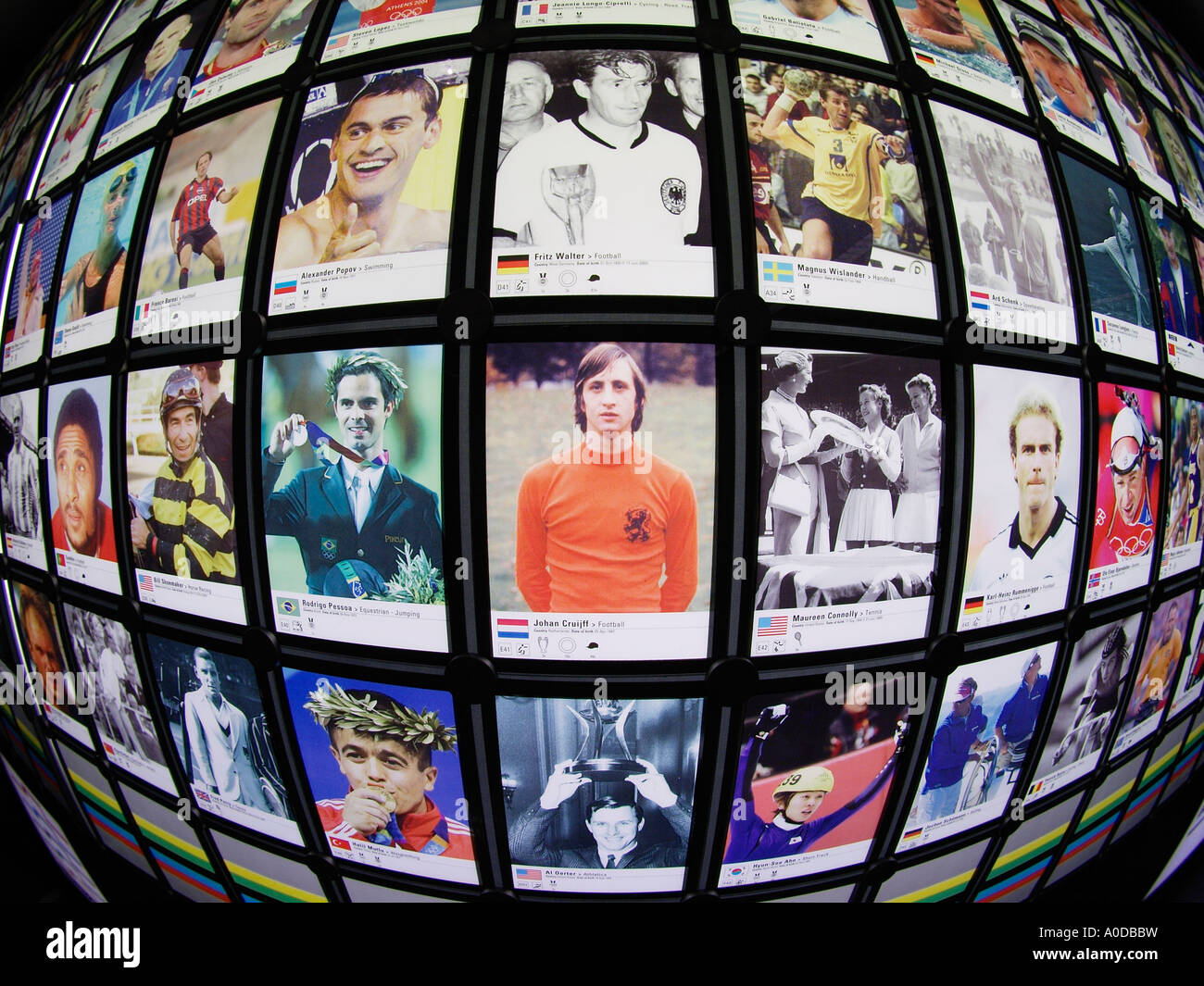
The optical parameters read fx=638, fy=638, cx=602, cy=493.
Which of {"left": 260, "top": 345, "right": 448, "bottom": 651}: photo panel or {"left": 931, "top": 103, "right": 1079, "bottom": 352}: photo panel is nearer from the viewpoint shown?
{"left": 260, "top": 345, "right": 448, "bottom": 651}: photo panel

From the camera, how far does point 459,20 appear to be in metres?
2.01

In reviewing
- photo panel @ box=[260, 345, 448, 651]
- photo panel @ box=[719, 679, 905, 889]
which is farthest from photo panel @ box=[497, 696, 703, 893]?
photo panel @ box=[260, 345, 448, 651]

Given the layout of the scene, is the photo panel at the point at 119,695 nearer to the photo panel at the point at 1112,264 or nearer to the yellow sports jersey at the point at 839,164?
the yellow sports jersey at the point at 839,164

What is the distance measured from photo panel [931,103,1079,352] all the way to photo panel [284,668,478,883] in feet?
6.83

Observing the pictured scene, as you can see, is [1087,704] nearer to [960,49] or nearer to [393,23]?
[960,49]

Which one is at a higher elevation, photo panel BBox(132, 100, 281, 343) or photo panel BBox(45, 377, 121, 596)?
photo panel BBox(132, 100, 281, 343)

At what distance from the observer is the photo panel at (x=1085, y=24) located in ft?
8.23

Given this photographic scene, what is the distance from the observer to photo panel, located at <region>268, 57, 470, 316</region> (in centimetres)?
184

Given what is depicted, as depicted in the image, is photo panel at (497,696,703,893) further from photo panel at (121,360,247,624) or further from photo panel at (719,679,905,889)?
photo panel at (121,360,247,624)

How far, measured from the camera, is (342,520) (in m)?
1.86

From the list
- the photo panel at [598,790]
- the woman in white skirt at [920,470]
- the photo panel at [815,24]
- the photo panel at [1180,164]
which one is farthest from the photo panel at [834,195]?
the photo panel at [1180,164]

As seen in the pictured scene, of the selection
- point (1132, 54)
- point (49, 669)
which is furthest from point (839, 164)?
point (49, 669)

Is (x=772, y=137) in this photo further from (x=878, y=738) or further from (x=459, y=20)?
(x=878, y=738)
